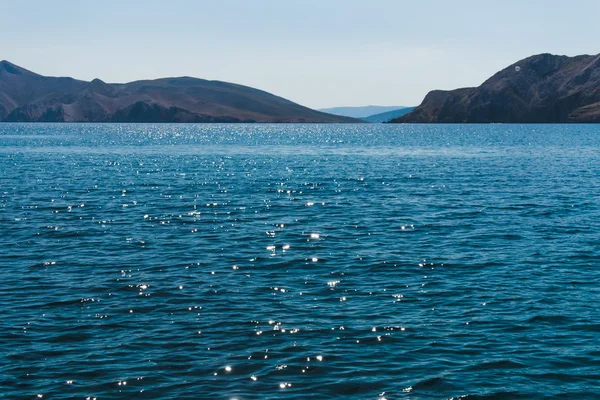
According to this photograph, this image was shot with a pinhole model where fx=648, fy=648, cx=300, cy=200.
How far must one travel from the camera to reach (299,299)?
81.4 ft

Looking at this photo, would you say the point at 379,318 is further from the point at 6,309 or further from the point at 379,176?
the point at 379,176

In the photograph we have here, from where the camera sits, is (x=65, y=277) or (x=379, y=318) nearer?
(x=379, y=318)

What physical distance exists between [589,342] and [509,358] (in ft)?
10.9

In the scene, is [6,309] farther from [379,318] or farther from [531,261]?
[531,261]

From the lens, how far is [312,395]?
16.4 m

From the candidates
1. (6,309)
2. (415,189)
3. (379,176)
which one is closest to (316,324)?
(6,309)

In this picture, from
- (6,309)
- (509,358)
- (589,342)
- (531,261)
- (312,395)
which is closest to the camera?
(312,395)

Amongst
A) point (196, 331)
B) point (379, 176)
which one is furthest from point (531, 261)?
point (379, 176)

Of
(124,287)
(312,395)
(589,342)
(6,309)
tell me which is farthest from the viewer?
(124,287)

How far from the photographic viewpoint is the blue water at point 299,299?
57.2 ft

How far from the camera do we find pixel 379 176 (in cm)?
7919

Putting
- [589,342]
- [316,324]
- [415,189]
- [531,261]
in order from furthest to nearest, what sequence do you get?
[415,189] → [531,261] → [316,324] → [589,342]

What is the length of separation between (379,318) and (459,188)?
146 ft

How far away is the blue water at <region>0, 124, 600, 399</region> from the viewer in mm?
17438
